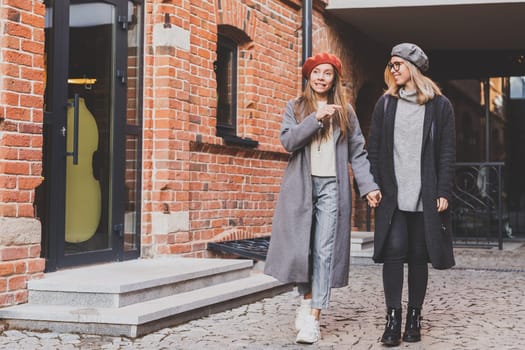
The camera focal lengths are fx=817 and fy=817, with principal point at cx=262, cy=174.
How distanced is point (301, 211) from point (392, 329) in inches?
35.8

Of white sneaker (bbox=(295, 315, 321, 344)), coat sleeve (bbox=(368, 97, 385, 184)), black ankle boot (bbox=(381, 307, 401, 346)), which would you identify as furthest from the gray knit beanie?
white sneaker (bbox=(295, 315, 321, 344))

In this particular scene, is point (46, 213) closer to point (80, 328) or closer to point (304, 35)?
point (80, 328)

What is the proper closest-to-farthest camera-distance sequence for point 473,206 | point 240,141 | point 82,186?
point 82,186, point 240,141, point 473,206

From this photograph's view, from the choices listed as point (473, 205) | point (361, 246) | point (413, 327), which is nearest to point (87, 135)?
point (413, 327)

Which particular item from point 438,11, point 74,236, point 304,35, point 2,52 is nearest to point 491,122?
point 438,11

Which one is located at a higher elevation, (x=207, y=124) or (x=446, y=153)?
(x=207, y=124)

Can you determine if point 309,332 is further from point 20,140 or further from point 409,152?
point 20,140


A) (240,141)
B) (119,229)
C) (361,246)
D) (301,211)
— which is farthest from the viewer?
(361,246)

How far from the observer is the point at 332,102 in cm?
511

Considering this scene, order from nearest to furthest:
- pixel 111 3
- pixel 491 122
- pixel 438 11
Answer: pixel 111 3
pixel 438 11
pixel 491 122

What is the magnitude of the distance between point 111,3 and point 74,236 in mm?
2095

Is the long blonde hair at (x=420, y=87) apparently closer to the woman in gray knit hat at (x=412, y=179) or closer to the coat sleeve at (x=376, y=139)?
the woman in gray knit hat at (x=412, y=179)

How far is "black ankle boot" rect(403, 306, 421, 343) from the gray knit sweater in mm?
649

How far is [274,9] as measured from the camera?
10117 mm
